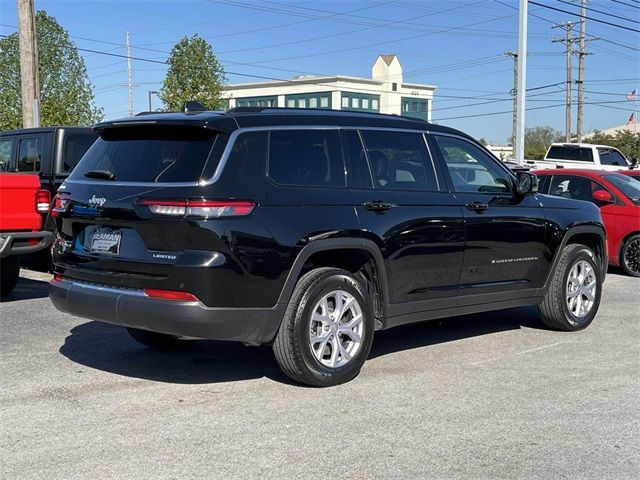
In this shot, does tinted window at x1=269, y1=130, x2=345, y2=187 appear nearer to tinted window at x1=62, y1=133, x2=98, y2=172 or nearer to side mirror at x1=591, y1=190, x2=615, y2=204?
tinted window at x1=62, y1=133, x2=98, y2=172

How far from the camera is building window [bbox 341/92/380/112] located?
274 ft

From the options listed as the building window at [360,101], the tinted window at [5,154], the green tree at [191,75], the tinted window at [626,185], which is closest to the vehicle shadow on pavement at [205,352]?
the tinted window at [5,154]

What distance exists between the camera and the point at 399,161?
252 inches

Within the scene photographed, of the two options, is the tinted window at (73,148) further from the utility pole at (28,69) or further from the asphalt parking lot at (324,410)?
the utility pole at (28,69)

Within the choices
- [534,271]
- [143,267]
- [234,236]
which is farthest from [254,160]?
[534,271]

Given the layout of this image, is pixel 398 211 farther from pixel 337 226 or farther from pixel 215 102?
pixel 215 102

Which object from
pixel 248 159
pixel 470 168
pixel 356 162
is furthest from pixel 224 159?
pixel 470 168

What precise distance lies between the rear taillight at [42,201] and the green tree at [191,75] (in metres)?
30.5

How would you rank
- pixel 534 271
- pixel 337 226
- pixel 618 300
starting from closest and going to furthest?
pixel 337 226
pixel 534 271
pixel 618 300

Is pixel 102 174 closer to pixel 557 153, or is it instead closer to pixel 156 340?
pixel 156 340

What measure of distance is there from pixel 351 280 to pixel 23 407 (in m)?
2.33

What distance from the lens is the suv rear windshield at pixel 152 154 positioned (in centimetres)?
531

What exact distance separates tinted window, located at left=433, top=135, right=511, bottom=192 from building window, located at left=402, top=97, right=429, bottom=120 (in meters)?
87.4

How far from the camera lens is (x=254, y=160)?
17.7ft
